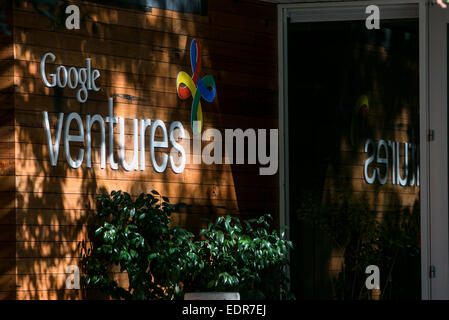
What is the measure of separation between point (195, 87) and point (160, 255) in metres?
1.85

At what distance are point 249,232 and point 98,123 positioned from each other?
5.26 ft

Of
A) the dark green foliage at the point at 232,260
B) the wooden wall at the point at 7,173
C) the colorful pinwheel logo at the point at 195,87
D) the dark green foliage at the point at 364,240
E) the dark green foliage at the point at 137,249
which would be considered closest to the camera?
the wooden wall at the point at 7,173

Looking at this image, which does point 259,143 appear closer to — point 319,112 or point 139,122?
point 319,112

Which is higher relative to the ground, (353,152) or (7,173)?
(353,152)

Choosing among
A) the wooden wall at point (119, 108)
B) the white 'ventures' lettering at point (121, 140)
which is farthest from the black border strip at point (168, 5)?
the white 'ventures' lettering at point (121, 140)

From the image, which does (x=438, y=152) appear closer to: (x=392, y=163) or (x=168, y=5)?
(x=392, y=163)

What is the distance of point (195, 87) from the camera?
8.16 meters

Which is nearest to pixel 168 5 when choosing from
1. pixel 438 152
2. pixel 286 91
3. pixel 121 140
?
pixel 121 140

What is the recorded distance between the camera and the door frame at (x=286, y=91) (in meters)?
8.20

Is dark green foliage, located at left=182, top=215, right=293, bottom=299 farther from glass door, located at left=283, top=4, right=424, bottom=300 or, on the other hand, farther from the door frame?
the door frame

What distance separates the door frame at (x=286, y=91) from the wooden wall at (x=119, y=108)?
3.5 inches

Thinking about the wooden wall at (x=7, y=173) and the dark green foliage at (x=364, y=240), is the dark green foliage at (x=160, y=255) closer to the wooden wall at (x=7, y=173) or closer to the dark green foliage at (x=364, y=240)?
the wooden wall at (x=7, y=173)

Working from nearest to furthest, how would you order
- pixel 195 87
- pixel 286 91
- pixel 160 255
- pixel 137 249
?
pixel 160 255, pixel 137 249, pixel 195 87, pixel 286 91
